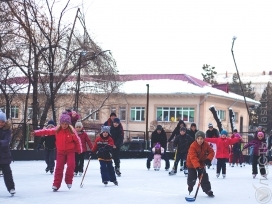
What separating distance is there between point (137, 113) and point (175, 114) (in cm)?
408

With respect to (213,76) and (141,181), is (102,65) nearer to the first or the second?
(141,181)

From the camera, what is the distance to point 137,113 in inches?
2334

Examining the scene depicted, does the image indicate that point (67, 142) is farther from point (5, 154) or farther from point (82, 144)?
point (82, 144)

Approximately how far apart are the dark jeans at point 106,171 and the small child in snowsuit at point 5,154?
9.36 feet

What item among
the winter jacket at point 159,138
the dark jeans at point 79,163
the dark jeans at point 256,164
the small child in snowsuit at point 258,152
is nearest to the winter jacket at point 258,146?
the small child in snowsuit at point 258,152

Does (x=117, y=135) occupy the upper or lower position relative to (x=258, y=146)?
upper

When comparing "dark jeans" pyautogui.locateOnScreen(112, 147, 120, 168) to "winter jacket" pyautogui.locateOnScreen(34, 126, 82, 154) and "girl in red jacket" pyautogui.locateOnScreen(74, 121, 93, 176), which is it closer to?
"girl in red jacket" pyautogui.locateOnScreen(74, 121, 93, 176)

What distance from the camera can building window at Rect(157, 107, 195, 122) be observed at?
189ft

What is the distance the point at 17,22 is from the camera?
2428 cm

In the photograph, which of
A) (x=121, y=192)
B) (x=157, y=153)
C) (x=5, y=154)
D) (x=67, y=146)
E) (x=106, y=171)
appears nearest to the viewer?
(x=5, y=154)

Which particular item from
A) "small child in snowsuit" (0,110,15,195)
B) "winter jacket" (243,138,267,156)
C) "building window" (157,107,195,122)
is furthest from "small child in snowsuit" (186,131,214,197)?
"building window" (157,107,195,122)

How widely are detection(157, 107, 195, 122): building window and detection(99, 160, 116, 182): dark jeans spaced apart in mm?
44689

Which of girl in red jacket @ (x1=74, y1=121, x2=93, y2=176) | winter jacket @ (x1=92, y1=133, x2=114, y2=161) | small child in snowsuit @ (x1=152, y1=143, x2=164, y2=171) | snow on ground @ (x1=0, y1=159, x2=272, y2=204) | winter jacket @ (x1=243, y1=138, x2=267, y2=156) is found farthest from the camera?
small child in snowsuit @ (x1=152, y1=143, x2=164, y2=171)

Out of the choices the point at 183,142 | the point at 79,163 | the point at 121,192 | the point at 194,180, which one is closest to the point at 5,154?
the point at 121,192
